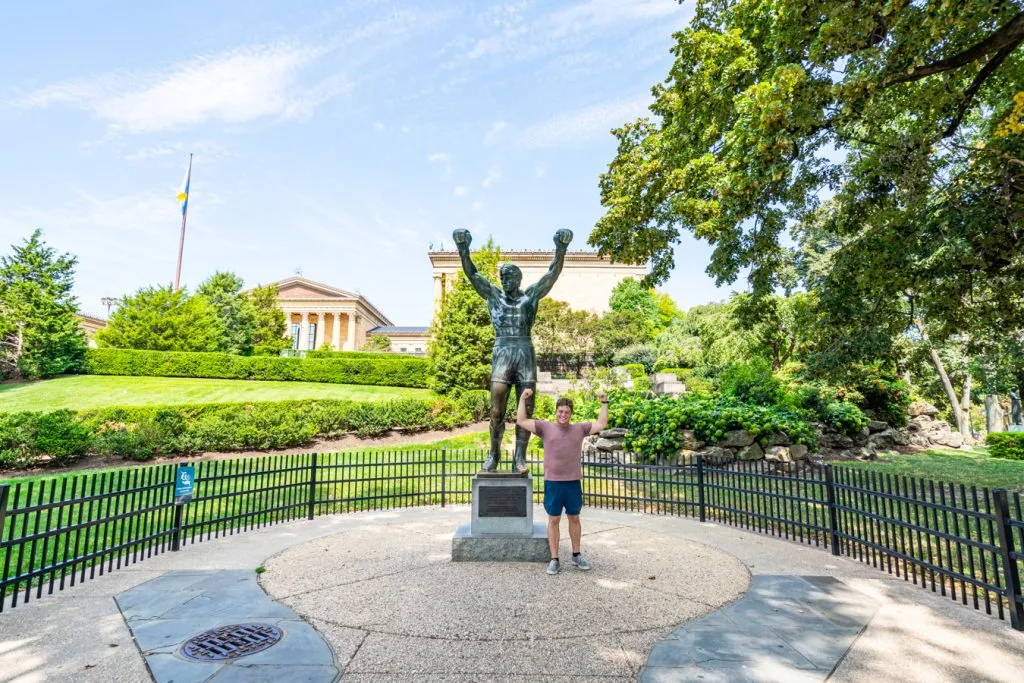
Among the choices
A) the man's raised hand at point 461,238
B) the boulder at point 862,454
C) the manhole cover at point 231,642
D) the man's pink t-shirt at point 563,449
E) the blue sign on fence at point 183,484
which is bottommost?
the manhole cover at point 231,642

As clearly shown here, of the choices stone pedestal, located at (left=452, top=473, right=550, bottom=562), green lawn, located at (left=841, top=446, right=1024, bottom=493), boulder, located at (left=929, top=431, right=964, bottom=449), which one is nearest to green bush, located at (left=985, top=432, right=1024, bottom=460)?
boulder, located at (left=929, top=431, right=964, bottom=449)

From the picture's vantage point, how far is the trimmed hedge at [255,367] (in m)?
31.8

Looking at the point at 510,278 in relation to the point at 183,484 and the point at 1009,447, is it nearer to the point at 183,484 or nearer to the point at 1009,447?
the point at 183,484

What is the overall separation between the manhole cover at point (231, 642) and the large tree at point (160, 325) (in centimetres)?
3769

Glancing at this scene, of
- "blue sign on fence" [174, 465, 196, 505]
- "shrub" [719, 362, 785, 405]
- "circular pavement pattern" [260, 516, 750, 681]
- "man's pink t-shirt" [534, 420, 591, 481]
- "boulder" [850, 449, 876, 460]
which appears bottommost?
"circular pavement pattern" [260, 516, 750, 681]

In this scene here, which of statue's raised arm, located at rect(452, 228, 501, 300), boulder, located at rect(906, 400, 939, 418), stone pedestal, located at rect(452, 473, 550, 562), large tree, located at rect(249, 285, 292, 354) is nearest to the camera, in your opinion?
stone pedestal, located at rect(452, 473, 550, 562)

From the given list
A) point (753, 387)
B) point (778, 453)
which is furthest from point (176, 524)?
point (753, 387)

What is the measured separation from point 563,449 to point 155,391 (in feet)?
99.4

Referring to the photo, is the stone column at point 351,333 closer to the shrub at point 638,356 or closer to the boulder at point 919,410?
the shrub at point 638,356

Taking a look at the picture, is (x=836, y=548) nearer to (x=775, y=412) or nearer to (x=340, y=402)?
(x=775, y=412)

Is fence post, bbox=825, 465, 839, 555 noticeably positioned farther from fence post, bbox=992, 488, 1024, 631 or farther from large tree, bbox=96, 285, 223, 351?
large tree, bbox=96, 285, 223, 351

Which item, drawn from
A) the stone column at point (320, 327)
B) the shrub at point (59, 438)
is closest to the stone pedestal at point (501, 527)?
the shrub at point (59, 438)

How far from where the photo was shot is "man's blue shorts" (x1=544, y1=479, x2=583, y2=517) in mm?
5586

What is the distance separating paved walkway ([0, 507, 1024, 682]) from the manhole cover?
0.62 feet
